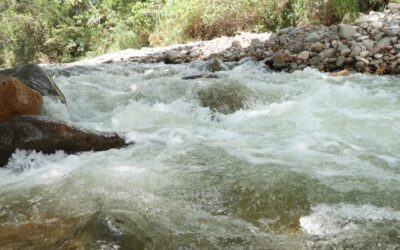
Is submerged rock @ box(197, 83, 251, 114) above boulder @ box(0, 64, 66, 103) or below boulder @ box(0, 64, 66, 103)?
below

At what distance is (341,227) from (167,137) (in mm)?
2121

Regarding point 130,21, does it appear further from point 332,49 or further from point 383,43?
point 383,43

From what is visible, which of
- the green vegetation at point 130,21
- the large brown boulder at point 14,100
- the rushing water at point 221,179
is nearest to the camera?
the rushing water at point 221,179

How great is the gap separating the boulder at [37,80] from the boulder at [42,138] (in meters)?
1.13

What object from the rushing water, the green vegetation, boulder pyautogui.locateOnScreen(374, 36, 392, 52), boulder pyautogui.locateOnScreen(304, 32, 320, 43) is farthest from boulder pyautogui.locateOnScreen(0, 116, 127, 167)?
the green vegetation

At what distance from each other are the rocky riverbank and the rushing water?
4.25 ft

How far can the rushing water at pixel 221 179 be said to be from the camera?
2.12m

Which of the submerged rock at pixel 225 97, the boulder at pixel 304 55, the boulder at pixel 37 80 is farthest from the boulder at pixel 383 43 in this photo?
the boulder at pixel 37 80

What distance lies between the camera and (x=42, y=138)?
3.46 meters

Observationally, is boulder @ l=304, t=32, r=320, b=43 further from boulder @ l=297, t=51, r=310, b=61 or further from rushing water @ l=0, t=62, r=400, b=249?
rushing water @ l=0, t=62, r=400, b=249

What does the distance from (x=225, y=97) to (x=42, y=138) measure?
233 cm

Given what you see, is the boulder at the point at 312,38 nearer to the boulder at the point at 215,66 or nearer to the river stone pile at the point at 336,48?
the river stone pile at the point at 336,48

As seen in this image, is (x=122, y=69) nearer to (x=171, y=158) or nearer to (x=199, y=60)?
(x=199, y=60)

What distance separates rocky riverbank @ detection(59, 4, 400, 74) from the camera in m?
6.50
